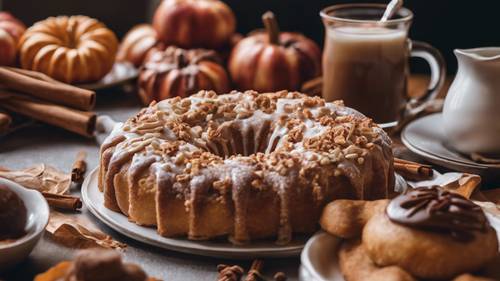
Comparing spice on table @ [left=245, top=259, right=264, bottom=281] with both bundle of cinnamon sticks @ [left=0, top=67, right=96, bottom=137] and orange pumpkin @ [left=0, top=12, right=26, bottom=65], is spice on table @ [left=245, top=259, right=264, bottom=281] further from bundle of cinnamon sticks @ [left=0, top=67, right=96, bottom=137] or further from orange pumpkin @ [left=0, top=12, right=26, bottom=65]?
orange pumpkin @ [left=0, top=12, right=26, bottom=65]

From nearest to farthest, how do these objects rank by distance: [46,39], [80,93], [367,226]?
[367,226] → [80,93] → [46,39]

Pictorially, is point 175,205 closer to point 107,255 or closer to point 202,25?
point 107,255

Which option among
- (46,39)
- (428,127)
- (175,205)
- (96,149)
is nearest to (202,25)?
(46,39)

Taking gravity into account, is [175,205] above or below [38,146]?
above

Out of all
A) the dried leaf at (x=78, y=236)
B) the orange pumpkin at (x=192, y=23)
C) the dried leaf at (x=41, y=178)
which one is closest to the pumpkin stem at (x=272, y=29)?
the orange pumpkin at (x=192, y=23)

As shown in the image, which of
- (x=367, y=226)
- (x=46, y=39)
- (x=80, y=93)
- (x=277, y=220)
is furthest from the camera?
(x=46, y=39)

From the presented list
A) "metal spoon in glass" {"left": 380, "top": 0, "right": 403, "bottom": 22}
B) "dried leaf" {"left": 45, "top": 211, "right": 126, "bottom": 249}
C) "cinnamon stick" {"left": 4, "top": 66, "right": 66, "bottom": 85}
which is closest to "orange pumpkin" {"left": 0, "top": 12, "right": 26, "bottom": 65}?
"cinnamon stick" {"left": 4, "top": 66, "right": 66, "bottom": 85}

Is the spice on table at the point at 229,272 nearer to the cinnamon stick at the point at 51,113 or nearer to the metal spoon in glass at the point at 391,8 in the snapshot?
the cinnamon stick at the point at 51,113

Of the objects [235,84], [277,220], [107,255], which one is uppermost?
[107,255]
